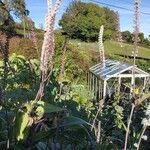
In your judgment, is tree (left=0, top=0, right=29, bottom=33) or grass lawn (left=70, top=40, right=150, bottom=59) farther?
grass lawn (left=70, top=40, right=150, bottom=59)

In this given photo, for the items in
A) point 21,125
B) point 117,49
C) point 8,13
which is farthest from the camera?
point 117,49

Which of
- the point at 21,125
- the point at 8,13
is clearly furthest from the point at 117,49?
the point at 8,13

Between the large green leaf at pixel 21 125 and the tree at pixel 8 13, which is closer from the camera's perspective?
the tree at pixel 8 13

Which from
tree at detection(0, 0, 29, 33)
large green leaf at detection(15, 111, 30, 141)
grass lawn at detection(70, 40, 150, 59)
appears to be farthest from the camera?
grass lawn at detection(70, 40, 150, 59)

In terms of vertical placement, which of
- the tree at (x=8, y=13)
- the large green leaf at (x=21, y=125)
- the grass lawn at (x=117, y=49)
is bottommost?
the large green leaf at (x=21, y=125)

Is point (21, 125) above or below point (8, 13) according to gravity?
below

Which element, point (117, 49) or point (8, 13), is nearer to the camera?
point (8, 13)

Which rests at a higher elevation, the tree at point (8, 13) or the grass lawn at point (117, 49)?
the tree at point (8, 13)

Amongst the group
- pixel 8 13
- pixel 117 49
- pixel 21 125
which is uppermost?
pixel 8 13

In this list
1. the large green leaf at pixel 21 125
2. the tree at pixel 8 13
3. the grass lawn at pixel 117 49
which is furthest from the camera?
the grass lawn at pixel 117 49

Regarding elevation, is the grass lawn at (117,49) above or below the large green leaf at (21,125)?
above

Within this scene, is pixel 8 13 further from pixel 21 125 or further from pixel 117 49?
pixel 117 49

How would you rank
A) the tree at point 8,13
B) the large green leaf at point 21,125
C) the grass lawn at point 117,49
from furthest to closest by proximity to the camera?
the grass lawn at point 117,49
the large green leaf at point 21,125
the tree at point 8,13

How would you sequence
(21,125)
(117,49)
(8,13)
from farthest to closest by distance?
(117,49), (21,125), (8,13)
